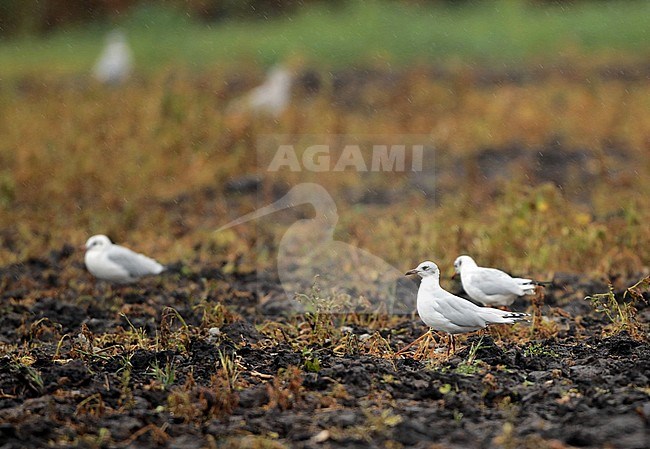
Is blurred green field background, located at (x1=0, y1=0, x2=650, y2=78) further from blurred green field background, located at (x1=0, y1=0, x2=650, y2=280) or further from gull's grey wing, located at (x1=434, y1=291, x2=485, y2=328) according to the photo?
gull's grey wing, located at (x1=434, y1=291, x2=485, y2=328)

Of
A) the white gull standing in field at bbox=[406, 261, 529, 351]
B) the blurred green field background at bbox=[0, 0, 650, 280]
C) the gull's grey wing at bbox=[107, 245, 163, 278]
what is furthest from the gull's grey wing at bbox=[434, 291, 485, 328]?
the gull's grey wing at bbox=[107, 245, 163, 278]

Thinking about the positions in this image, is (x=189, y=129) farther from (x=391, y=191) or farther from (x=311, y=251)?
(x=311, y=251)

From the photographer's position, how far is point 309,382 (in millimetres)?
4898

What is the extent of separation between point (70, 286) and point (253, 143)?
456 cm

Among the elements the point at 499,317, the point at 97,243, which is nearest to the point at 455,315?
the point at 499,317

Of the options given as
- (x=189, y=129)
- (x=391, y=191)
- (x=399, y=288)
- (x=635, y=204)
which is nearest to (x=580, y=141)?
(x=391, y=191)

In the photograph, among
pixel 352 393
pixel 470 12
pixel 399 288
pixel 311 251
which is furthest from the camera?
pixel 470 12

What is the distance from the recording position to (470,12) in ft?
65.7

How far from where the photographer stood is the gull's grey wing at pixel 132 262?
715cm

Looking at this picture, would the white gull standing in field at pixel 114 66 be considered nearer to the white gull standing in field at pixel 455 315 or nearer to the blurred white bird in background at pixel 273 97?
the blurred white bird in background at pixel 273 97

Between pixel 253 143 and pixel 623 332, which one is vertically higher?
pixel 253 143

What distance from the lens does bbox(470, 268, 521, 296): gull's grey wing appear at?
20.3 ft

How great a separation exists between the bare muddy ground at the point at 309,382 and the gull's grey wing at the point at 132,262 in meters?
0.49

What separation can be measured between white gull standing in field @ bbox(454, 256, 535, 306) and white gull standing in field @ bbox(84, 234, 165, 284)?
2350mm
